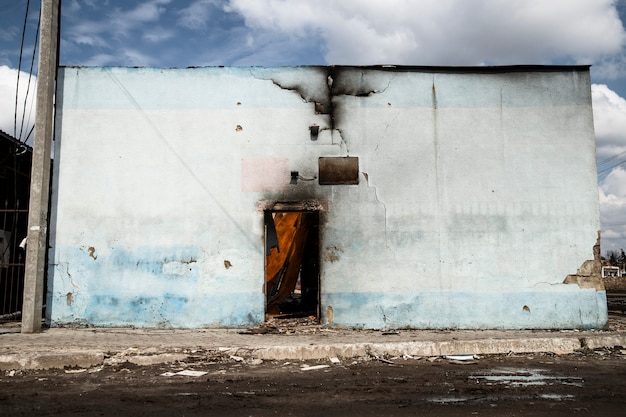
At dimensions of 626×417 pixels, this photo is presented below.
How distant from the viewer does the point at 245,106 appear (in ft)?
29.5

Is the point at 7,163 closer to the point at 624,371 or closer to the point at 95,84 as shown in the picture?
the point at 95,84

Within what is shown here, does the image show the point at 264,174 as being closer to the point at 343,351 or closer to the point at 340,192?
the point at 340,192

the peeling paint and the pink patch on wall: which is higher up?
the pink patch on wall

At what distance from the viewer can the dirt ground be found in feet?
13.9

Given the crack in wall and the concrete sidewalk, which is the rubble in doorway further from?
the crack in wall

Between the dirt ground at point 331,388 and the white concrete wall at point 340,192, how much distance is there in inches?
84.4

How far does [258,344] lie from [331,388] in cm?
221

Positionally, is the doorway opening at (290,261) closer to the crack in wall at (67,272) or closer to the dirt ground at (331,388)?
the crack in wall at (67,272)

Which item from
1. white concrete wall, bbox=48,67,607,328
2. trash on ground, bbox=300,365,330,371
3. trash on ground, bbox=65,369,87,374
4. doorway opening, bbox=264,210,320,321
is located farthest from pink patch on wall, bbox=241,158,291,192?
trash on ground, bbox=65,369,87,374

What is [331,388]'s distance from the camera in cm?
504

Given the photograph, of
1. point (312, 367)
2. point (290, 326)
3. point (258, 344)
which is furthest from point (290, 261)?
point (312, 367)

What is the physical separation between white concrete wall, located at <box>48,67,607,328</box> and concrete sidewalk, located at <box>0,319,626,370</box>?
546mm

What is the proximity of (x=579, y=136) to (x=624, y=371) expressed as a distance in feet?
15.6

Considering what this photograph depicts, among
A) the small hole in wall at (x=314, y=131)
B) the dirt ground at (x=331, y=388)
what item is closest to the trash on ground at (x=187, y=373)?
the dirt ground at (x=331, y=388)
